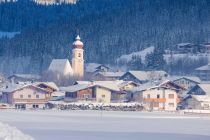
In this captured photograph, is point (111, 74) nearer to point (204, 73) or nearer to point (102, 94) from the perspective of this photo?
point (204, 73)

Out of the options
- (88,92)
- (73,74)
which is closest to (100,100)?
(88,92)

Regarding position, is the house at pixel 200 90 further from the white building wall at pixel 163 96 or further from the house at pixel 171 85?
the white building wall at pixel 163 96

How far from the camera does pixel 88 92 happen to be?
54281 mm

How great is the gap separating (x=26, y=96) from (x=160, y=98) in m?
10.8

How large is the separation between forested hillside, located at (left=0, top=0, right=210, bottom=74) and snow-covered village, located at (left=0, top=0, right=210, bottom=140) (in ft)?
0.71

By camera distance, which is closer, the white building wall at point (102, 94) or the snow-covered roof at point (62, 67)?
the white building wall at point (102, 94)

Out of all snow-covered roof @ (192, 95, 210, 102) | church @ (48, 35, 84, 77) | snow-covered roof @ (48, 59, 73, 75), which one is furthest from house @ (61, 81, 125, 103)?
snow-covered roof @ (48, 59, 73, 75)

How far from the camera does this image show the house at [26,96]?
53.5m

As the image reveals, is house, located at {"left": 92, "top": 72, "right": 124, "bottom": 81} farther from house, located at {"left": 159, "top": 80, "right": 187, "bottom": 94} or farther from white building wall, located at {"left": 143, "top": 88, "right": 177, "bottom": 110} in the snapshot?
white building wall, located at {"left": 143, "top": 88, "right": 177, "bottom": 110}

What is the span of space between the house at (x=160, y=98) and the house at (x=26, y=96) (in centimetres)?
832

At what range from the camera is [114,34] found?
139500mm

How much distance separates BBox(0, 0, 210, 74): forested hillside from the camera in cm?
12012

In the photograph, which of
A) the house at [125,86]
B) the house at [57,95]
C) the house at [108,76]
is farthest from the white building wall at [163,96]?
the house at [108,76]

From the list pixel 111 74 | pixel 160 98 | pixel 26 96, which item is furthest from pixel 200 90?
pixel 111 74
